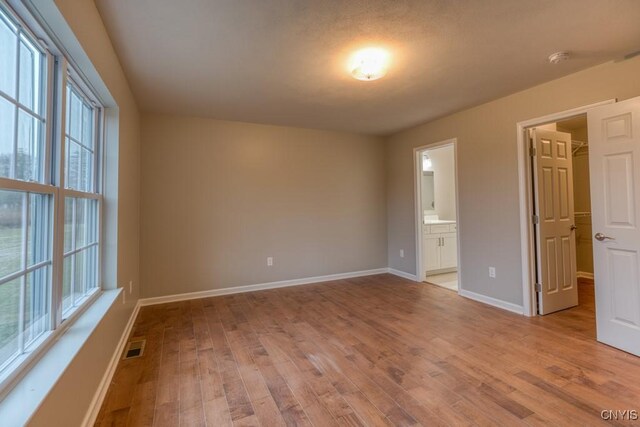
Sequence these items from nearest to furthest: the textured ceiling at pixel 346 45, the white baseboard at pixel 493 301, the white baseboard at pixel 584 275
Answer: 1. the textured ceiling at pixel 346 45
2. the white baseboard at pixel 493 301
3. the white baseboard at pixel 584 275

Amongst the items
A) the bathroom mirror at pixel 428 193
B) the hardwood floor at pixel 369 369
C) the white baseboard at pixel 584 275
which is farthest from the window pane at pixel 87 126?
the white baseboard at pixel 584 275

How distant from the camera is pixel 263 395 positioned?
1.87 meters

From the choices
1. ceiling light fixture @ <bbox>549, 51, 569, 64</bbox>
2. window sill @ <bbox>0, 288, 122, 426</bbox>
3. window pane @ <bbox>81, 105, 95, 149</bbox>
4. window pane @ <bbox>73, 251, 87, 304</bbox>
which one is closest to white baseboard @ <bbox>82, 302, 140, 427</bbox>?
window sill @ <bbox>0, 288, 122, 426</bbox>

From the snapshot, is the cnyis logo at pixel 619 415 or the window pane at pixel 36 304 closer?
the window pane at pixel 36 304

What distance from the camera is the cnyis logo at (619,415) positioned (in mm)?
1606

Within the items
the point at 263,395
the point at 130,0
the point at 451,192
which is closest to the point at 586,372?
the point at 263,395

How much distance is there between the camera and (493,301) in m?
3.48

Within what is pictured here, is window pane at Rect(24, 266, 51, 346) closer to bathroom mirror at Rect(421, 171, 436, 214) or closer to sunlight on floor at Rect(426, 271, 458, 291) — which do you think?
sunlight on floor at Rect(426, 271, 458, 291)

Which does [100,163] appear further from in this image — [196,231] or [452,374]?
[452,374]

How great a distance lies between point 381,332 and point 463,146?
256 centimetres

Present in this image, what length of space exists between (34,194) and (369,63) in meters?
2.32

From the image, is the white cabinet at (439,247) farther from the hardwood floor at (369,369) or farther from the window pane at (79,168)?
the window pane at (79,168)

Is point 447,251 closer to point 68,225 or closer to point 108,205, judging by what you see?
point 108,205

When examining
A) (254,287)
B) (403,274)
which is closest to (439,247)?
(403,274)
